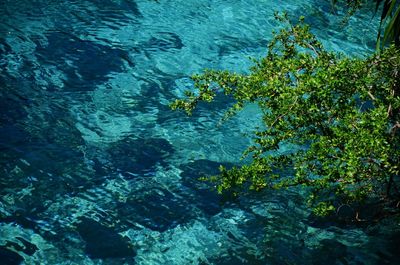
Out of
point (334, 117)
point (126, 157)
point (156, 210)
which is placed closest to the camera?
point (334, 117)

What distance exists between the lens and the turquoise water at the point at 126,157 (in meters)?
6.49

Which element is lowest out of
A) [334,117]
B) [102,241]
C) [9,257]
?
[9,257]

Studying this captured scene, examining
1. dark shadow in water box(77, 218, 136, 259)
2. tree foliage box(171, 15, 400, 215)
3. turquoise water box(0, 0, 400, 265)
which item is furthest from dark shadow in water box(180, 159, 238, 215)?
tree foliage box(171, 15, 400, 215)

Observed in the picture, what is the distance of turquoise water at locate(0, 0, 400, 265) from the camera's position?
255 inches

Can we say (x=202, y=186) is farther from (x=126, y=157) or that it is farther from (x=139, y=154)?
(x=126, y=157)

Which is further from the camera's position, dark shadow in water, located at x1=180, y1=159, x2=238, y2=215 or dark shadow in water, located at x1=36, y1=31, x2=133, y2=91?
dark shadow in water, located at x1=36, y1=31, x2=133, y2=91

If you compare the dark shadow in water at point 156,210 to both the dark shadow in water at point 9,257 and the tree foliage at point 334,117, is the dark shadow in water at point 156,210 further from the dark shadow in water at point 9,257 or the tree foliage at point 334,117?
the tree foliage at point 334,117

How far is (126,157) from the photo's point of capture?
8070 mm

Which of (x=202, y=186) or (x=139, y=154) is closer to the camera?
(x=202, y=186)

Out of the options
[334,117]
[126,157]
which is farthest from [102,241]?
[334,117]

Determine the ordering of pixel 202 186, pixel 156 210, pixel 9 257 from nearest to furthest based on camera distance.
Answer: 1. pixel 9 257
2. pixel 156 210
3. pixel 202 186

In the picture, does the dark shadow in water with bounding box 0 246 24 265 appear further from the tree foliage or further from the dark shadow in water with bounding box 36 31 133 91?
the dark shadow in water with bounding box 36 31 133 91

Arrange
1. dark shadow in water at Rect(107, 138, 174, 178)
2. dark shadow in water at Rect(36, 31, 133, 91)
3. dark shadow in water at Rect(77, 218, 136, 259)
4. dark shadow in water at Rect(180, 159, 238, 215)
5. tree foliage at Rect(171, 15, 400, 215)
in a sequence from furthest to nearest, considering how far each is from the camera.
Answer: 1. dark shadow in water at Rect(36, 31, 133, 91)
2. dark shadow in water at Rect(107, 138, 174, 178)
3. dark shadow in water at Rect(180, 159, 238, 215)
4. dark shadow in water at Rect(77, 218, 136, 259)
5. tree foliage at Rect(171, 15, 400, 215)

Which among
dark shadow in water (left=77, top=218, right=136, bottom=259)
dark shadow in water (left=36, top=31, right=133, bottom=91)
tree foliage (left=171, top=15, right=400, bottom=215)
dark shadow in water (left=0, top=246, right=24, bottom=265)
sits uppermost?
tree foliage (left=171, top=15, right=400, bottom=215)
